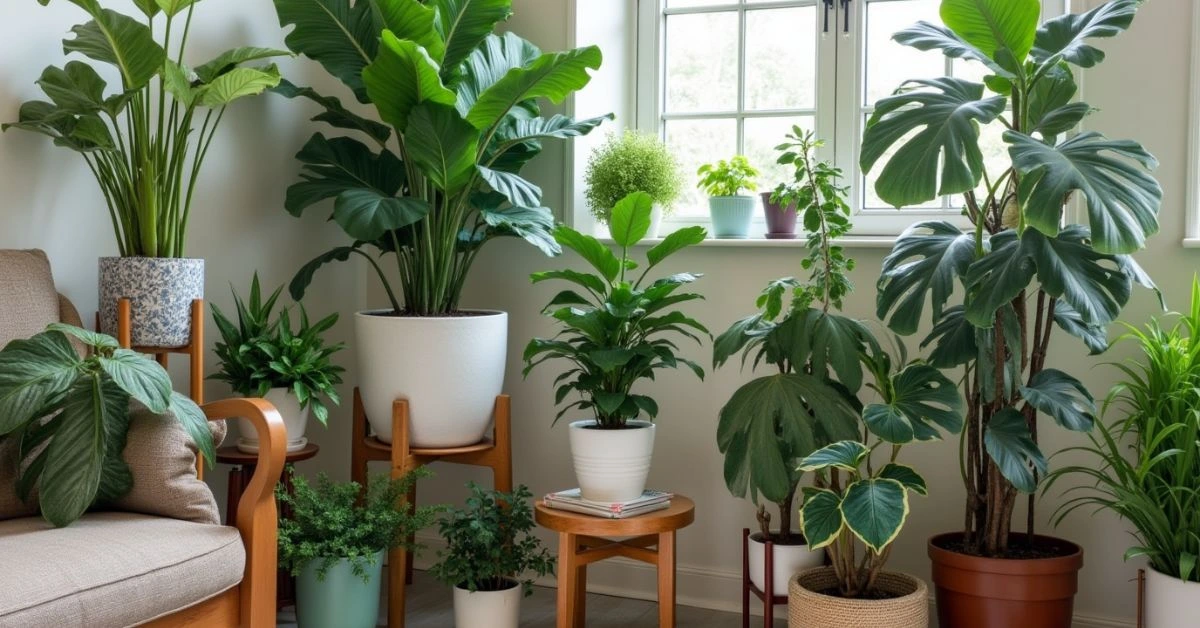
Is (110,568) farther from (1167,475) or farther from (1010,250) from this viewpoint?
(1167,475)

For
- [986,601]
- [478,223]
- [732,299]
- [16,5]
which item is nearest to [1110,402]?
[986,601]

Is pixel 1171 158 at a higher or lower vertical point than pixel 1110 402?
higher

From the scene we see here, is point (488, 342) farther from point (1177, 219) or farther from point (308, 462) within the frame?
point (1177, 219)

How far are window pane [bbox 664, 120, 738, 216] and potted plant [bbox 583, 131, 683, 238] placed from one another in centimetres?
22

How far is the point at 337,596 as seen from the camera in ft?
9.18

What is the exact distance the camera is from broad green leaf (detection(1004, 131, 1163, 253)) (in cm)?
204

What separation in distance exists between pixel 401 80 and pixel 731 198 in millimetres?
1084

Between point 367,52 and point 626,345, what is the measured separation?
3.50 feet

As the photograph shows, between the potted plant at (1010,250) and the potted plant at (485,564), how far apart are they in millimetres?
1033

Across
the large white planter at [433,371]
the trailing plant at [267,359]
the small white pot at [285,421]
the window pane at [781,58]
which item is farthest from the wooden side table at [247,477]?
the window pane at [781,58]

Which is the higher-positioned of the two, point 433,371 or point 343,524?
point 433,371

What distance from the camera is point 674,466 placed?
3342 millimetres

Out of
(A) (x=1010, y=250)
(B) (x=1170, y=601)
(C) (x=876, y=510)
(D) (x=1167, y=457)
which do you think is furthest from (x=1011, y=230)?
(B) (x=1170, y=601)

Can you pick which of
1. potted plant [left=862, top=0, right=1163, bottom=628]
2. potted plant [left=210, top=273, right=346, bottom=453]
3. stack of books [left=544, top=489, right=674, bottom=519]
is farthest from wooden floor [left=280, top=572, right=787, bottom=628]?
potted plant [left=862, top=0, right=1163, bottom=628]
